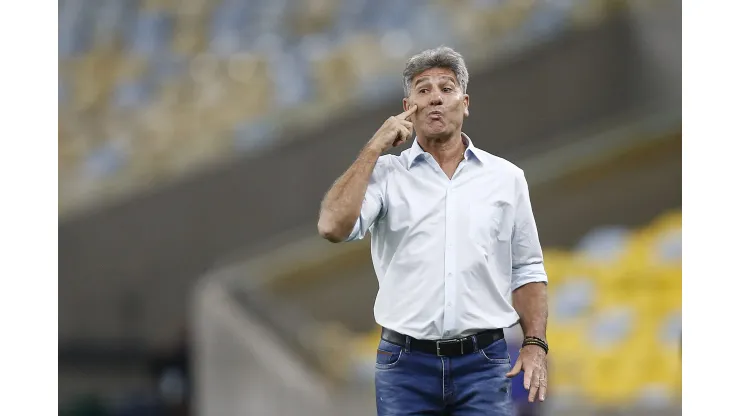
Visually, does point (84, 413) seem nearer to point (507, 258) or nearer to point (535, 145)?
point (535, 145)

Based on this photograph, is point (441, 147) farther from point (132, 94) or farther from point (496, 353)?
point (132, 94)

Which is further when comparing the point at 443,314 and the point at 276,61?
the point at 276,61

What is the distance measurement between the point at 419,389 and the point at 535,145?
159 inches

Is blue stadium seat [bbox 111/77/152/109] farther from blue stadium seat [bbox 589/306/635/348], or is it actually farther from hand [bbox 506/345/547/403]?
hand [bbox 506/345/547/403]

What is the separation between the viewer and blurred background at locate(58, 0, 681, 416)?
16.4 ft

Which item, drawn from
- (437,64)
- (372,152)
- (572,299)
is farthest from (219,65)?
(372,152)

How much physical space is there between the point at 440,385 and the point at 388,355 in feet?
0.39

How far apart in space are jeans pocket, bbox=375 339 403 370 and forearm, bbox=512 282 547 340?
0.94 feet

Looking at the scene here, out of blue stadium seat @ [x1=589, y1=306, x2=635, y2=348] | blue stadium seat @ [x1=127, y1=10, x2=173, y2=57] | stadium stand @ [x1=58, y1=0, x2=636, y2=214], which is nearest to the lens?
blue stadium seat @ [x1=589, y1=306, x2=635, y2=348]

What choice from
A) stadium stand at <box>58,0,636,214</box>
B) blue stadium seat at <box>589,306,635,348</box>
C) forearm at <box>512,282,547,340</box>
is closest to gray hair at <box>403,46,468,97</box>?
forearm at <box>512,282,547,340</box>

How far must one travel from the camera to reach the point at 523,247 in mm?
2154

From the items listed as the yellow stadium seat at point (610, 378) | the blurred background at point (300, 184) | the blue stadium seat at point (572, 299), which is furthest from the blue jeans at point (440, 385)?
the blue stadium seat at point (572, 299)

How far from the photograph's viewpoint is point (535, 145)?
19.4ft
